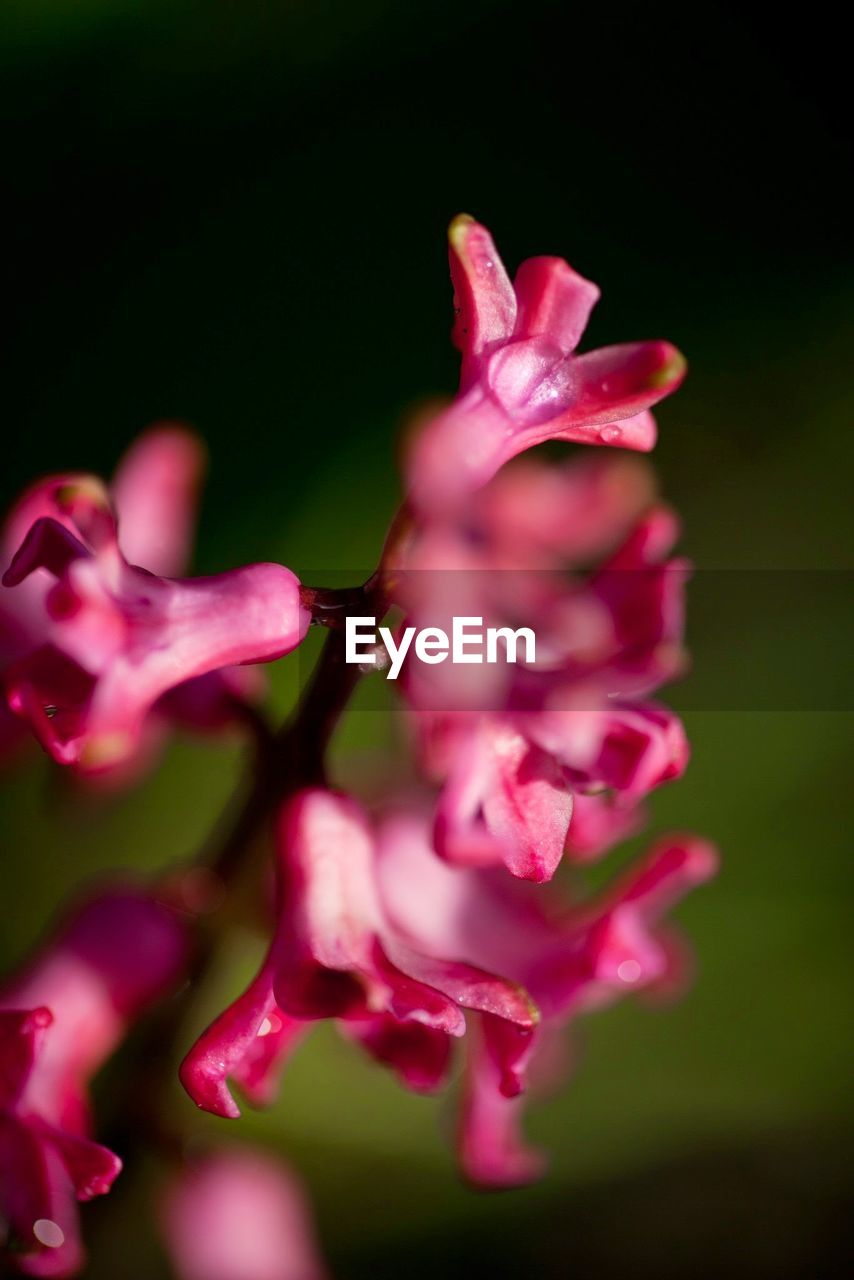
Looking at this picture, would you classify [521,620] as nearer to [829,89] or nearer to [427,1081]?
[427,1081]

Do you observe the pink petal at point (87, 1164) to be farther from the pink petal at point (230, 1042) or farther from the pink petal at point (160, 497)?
the pink petal at point (160, 497)

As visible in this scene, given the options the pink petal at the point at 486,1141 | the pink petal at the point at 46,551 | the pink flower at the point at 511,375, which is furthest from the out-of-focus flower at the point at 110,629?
the pink petal at the point at 486,1141

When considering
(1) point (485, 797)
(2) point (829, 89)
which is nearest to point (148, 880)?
(1) point (485, 797)

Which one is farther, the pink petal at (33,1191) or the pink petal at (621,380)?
the pink petal at (33,1191)

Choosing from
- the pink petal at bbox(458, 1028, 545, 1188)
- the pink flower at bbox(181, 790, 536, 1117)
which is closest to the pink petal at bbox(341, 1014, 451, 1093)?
the pink flower at bbox(181, 790, 536, 1117)

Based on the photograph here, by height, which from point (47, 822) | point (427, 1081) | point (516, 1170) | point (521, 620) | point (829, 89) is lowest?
point (516, 1170)

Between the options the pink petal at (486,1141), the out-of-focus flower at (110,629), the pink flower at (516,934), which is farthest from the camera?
the pink petal at (486,1141)

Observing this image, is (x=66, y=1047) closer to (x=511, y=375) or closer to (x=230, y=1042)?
(x=230, y=1042)

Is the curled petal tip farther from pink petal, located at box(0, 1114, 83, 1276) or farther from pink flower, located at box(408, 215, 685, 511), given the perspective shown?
pink petal, located at box(0, 1114, 83, 1276)
